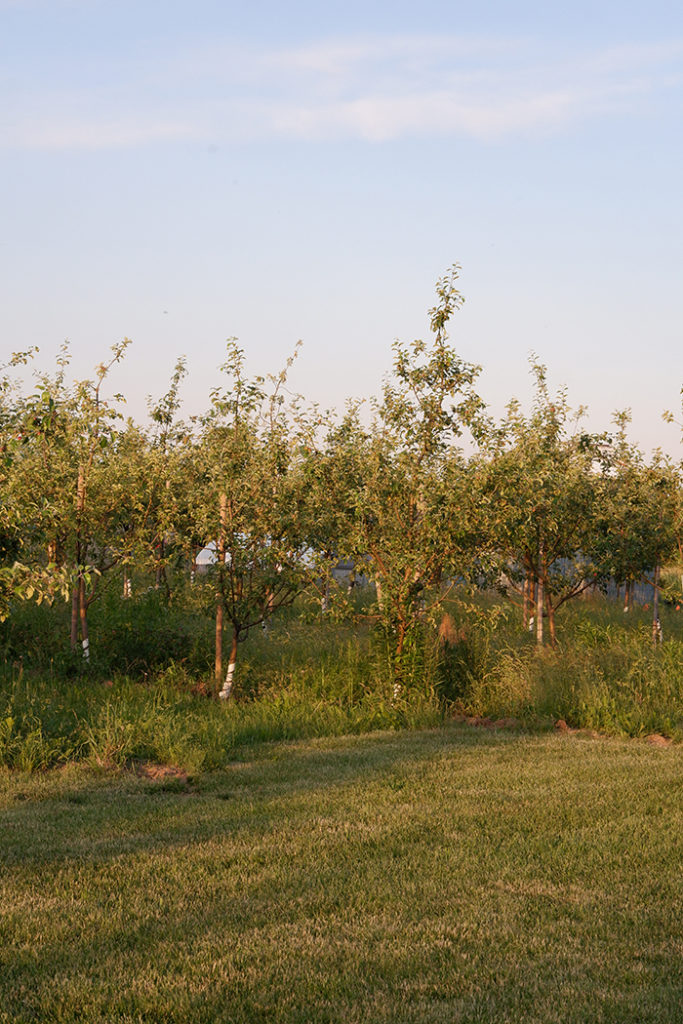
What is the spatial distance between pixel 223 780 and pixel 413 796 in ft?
6.27

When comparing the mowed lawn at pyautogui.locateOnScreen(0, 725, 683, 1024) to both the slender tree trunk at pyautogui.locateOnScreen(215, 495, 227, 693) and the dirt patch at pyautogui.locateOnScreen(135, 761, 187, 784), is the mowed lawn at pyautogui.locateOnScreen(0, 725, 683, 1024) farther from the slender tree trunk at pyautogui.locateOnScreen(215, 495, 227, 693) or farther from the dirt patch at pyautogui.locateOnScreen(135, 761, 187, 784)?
the slender tree trunk at pyautogui.locateOnScreen(215, 495, 227, 693)

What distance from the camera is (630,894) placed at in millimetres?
6262

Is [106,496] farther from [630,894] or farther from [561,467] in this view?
[630,894]

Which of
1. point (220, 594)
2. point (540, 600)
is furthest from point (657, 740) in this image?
point (540, 600)

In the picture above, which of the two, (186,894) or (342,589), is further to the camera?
(342,589)

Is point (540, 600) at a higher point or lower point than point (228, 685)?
higher

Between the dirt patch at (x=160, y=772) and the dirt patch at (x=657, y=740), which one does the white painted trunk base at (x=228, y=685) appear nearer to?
the dirt patch at (x=160, y=772)

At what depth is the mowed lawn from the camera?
4770 mm

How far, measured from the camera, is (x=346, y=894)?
617 centimetres

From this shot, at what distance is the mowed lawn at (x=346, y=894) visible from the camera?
4.77 metres

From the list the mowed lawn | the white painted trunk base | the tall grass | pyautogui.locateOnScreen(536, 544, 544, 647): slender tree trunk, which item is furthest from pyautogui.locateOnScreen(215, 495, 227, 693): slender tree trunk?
pyautogui.locateOnScreen(536, 544, 544, 647): slender tree trunk

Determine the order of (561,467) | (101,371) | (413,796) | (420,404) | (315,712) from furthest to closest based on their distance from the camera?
(561,467) < (101,371) < (420,404) < (315,712) < (413,796)

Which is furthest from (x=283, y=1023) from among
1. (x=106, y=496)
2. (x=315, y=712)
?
(x=106, y=496)

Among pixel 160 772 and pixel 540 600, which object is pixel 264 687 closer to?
pixel 160 772
